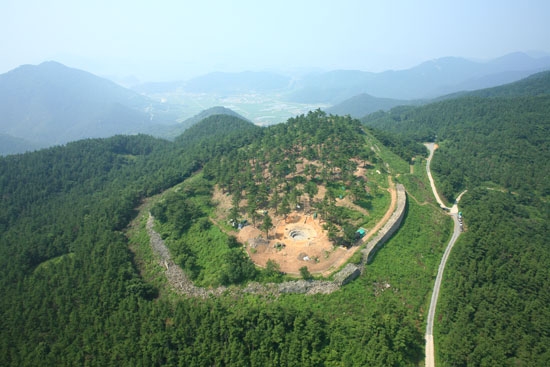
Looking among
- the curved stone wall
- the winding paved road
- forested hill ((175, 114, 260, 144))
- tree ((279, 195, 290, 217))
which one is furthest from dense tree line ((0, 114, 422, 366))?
forested hill ((175, 114, 260, 144))

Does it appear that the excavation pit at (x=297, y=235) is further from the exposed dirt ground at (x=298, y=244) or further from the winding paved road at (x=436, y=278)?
the winding paved road at (x=436, y=278)

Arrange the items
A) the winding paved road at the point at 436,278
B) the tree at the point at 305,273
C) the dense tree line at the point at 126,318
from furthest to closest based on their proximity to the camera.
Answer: the tree at the point at 305,273 → the winding paved road at the point at 436,278 → the dense tree line at the point at 126,318

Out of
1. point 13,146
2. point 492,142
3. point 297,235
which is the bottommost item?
point 297,235

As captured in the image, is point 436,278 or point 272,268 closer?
point 272,268

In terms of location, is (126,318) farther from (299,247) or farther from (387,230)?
(387,230)

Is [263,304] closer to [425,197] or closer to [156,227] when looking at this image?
[156,227]

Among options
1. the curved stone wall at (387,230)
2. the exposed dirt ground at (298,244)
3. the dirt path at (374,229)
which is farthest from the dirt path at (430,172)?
the exposed dirt ground at (298,244)

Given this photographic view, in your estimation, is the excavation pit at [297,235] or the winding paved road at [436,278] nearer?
the winding paved road at [436,278]

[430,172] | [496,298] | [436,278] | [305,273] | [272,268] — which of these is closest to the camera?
[496,298]

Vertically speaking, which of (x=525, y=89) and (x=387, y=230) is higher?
(x=525, y=89)

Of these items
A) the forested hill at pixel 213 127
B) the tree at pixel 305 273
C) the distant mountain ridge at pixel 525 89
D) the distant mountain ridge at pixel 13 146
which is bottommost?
the tree at pixel 305 273

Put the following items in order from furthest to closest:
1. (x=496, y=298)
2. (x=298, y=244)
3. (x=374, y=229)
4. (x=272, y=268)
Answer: (x=374, y=229) < (x=298, y=244) < (x=272, y=268) < (x=496, y=298)

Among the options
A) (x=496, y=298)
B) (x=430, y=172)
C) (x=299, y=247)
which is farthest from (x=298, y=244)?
(x=430, y=172)
